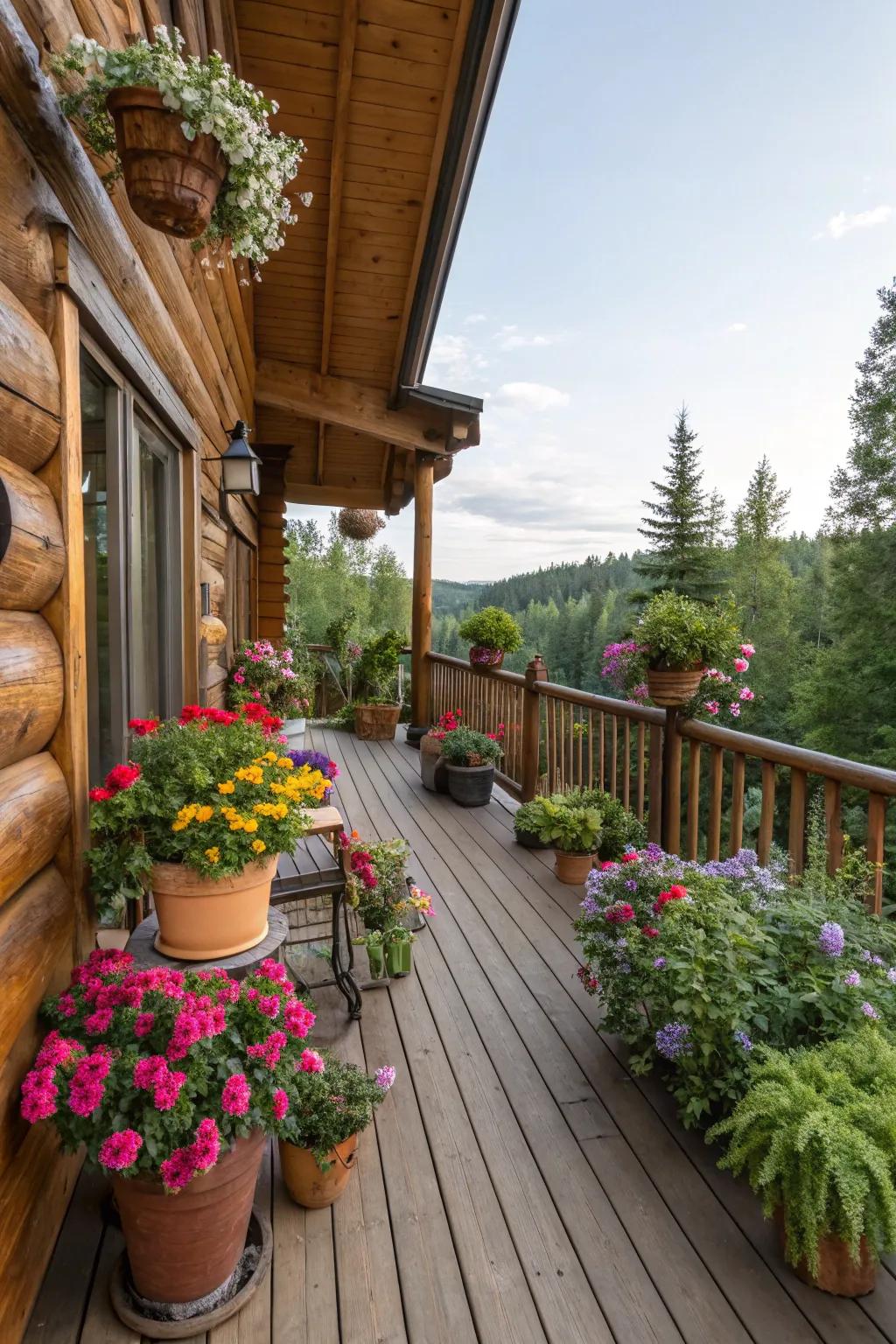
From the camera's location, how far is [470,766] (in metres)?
4.73

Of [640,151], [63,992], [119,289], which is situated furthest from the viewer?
[640,151]

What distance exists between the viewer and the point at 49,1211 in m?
1.33

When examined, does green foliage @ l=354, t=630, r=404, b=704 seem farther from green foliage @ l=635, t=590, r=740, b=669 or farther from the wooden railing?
green foliage @ l=635, t=590, r=740, b=669

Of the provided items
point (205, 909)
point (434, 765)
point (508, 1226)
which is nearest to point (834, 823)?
point (508, 1226)

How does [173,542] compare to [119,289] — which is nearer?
[119,289]

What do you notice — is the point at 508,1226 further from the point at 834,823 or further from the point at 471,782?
the point at 471,782

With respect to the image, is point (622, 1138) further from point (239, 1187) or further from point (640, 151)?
point (640, 151)

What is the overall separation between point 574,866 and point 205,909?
2.18m

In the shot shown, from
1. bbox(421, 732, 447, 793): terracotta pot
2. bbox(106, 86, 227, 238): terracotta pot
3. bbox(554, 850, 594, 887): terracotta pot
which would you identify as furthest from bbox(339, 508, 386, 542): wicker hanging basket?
bbox(106, 86, 227, 238): terracotta pot

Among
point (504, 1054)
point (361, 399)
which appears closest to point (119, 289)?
point (504, 1054)

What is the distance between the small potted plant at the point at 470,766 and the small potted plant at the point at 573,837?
1.31 metres

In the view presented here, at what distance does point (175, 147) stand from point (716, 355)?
28069 millimetres

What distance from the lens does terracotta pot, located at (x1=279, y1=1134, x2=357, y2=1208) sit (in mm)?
1484

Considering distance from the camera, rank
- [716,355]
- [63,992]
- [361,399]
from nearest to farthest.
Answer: [63,992] → [361,399] → [716,355]
